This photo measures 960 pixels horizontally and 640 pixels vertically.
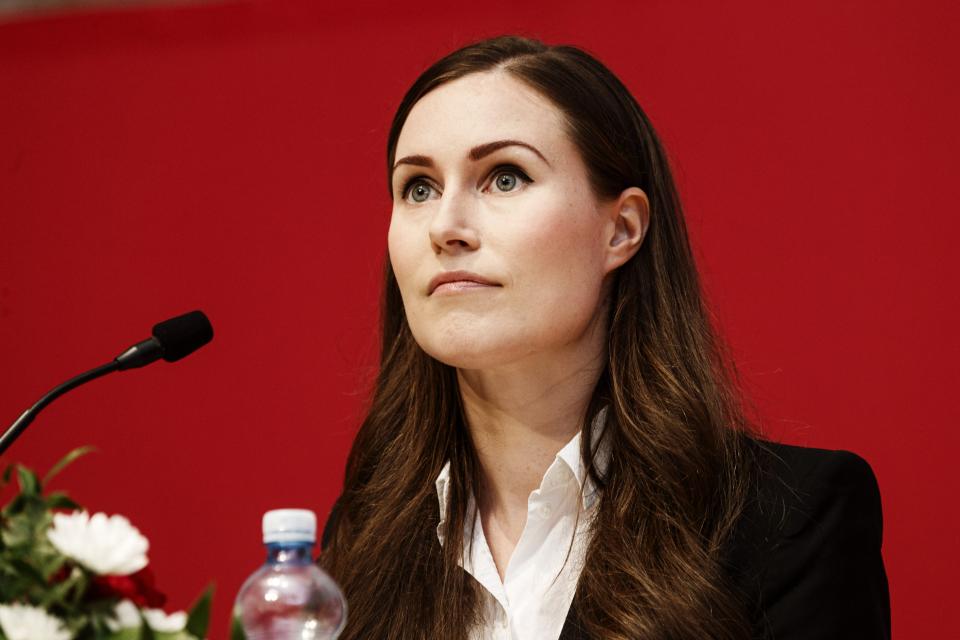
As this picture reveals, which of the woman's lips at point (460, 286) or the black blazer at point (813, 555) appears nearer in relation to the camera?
the black blazer at point (813, 555)

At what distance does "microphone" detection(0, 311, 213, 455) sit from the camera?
4.45 ft

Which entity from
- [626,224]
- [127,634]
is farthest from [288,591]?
[626,224]

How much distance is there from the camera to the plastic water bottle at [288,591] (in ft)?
3.16

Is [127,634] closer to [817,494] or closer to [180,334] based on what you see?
[180,334]

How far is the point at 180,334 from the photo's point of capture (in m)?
1.42

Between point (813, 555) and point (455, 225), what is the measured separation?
24.1 inches

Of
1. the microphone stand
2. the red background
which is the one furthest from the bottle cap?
the red background

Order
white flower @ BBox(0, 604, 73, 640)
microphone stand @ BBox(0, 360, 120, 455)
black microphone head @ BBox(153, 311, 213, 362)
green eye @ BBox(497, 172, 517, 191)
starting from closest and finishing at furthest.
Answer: white flower @ BBox(0, 604, 73, 640)
microphone stand @ BBox(0, 360, 120, 455)
black microphone head @ BBox(153, 311, 213, 362)
green eye @ BBox(497, 172, 517, 191)

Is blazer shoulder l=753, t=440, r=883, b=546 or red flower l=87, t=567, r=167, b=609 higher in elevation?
red flower l=87, t=567, r=167, b=609

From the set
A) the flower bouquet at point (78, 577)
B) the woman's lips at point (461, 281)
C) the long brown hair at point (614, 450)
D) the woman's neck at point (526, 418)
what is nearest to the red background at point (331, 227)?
the long brown hair at point (614, 450)

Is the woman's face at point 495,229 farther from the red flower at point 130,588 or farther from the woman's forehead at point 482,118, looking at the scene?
the red flower at point 130,588

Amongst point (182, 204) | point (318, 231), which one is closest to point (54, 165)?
point (182, 204)

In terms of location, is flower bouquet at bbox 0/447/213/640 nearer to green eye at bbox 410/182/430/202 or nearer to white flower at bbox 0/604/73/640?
white flower at bbox 0/604/73/640

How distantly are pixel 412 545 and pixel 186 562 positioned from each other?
3.31 ft
